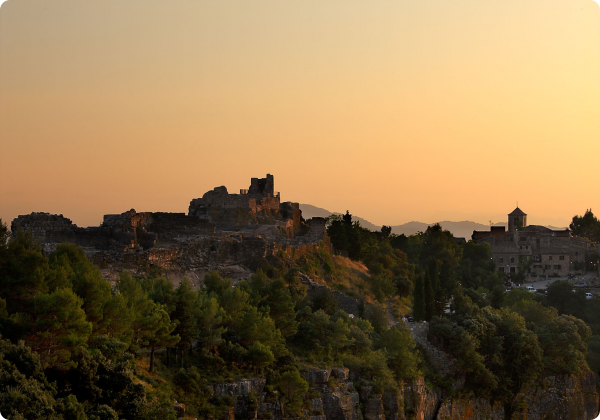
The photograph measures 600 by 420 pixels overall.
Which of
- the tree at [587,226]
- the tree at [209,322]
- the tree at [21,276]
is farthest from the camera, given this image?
the tree at [587,226]

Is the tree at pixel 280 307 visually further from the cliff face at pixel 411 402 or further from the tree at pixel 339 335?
the cliff face at pixel 411 402

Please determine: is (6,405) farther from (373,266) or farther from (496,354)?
(373,266)

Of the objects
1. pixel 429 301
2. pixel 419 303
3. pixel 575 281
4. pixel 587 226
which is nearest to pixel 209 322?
pixel 419 303

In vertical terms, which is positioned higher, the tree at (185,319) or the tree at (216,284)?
the tree at (216,284)

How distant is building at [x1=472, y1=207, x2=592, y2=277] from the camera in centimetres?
11219

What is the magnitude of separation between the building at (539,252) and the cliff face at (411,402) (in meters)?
50.9

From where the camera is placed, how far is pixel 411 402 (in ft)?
157

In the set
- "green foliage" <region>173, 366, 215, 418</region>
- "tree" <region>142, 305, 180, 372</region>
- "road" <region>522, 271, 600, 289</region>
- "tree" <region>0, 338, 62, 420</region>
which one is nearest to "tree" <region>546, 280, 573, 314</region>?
"road" <region>522, 271, 600, 289</region>

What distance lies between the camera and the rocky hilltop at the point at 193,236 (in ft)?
150

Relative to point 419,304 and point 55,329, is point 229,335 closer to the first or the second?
point 55,329

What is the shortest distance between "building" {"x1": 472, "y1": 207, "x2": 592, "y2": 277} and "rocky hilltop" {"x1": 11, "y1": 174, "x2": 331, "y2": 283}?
5104 centimetres

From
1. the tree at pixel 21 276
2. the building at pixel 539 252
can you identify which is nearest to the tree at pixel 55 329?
the tree at pixel 21 276

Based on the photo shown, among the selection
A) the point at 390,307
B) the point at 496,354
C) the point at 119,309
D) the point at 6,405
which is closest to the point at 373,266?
the point at 390,307

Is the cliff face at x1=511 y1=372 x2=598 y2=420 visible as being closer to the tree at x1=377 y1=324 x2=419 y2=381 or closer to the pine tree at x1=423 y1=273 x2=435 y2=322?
the pine tree at x1=423 y1=273 x2=435 y2=322
